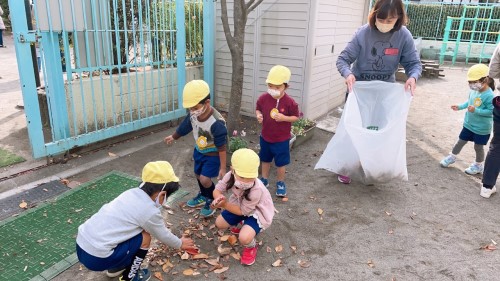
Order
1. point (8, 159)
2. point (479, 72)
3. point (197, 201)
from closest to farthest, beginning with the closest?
point (197, 201) < point (479, 72) < point (8, 159)

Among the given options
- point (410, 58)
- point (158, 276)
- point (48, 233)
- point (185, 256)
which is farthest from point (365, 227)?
point (48, 233)

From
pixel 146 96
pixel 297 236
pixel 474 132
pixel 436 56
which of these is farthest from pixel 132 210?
pixel 436 56

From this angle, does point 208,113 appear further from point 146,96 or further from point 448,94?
point 448,94

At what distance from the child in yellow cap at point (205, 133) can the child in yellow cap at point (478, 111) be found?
294 cm

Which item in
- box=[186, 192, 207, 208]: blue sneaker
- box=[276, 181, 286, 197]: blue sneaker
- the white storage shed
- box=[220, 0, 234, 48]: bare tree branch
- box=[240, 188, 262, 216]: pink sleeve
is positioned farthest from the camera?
the white storage shed

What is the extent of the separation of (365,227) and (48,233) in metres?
2.84

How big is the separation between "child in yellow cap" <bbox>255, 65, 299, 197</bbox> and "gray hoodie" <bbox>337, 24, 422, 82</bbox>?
66 cm

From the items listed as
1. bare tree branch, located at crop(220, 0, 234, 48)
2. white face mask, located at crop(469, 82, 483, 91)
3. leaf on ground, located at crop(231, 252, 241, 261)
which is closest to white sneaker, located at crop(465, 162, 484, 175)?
white face mask, located at crop(469, 82, 483, 91)

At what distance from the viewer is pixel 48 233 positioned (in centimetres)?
319

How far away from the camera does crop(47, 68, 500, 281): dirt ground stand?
114 inches

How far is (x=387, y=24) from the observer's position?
3600 mm

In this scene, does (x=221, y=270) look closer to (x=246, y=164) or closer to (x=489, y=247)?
(x=246, y=164)

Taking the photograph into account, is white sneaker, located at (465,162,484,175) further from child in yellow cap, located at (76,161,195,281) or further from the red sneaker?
child in yellow cap, located at (76,161,195,281)

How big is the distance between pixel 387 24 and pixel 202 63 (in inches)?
141
